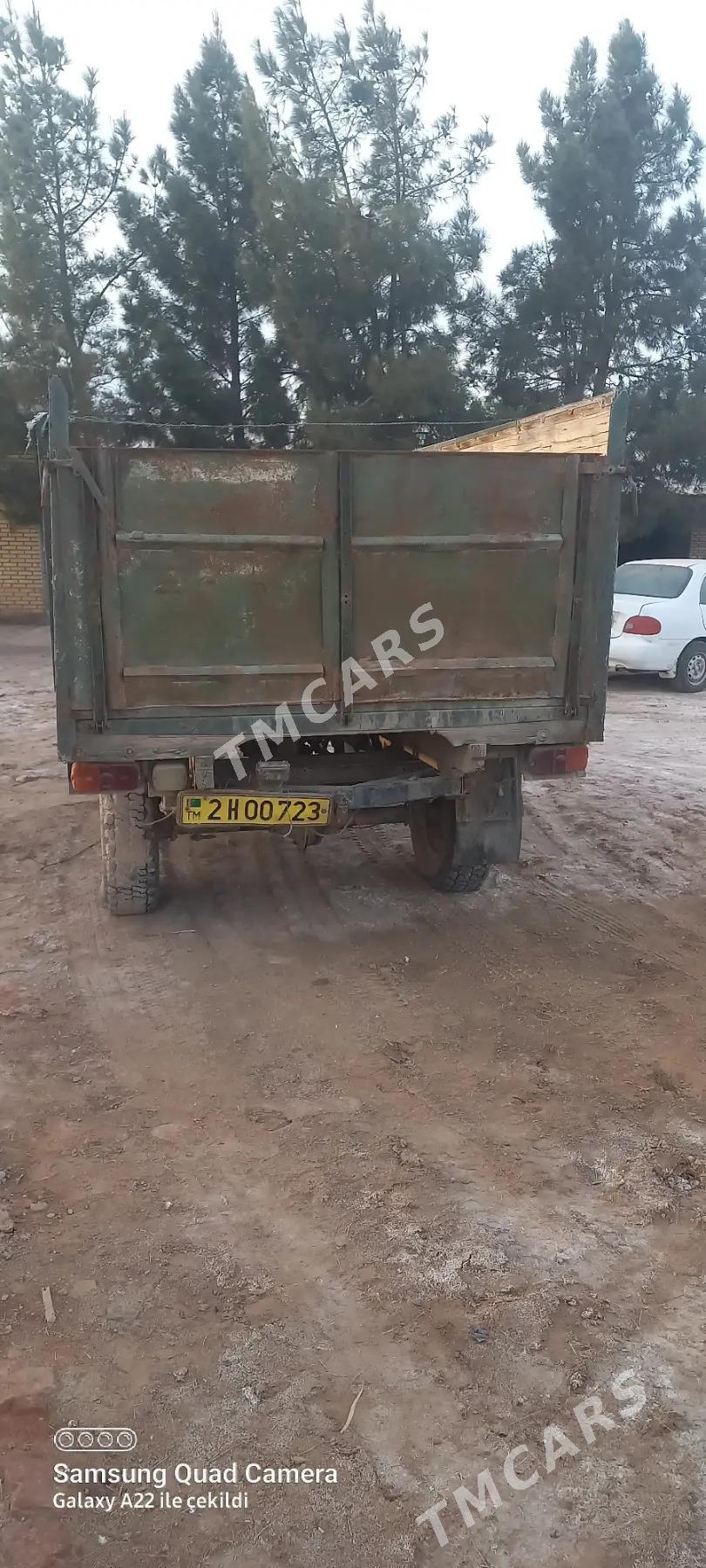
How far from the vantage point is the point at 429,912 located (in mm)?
5223

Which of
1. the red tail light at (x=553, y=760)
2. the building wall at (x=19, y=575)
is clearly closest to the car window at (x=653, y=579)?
the red tail light at (x=553, y=760)

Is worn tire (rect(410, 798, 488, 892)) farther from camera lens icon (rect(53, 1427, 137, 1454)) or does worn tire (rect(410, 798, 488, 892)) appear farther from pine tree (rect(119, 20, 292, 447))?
pine tree (rect(119, 20, 292, 447))

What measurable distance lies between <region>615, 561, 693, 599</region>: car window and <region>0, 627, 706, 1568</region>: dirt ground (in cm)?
739

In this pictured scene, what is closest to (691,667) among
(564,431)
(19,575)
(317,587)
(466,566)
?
(564,431)

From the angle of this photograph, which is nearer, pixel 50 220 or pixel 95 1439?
pixel 95 1439

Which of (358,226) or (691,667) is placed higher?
(358,226)

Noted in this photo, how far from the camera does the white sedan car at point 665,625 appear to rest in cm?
1196

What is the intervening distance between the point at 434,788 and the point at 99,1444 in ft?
10.2

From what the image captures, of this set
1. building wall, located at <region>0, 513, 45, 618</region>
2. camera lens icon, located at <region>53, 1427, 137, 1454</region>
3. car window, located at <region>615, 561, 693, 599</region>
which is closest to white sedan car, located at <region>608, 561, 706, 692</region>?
car window, located at <region>615, 561, 693, 599</region>

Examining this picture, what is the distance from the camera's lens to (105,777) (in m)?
4.45

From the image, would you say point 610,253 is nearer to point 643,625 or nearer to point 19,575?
point 643,625

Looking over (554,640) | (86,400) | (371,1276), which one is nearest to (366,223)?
(86,400)

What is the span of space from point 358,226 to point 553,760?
13377 millimetres

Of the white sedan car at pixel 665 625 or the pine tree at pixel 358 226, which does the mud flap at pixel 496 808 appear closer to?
the white sedan car at pixel 665 625
